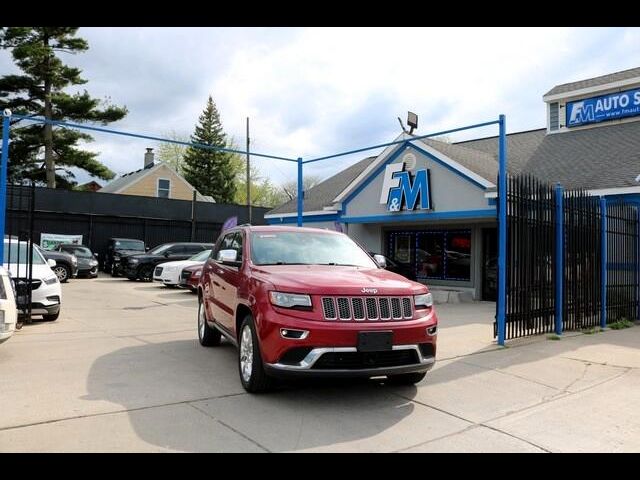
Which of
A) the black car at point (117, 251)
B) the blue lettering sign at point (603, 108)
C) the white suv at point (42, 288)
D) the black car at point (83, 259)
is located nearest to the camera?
the white suv at point (42, 288)

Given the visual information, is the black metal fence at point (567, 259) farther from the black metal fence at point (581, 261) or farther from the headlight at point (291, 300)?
the headlight at point (291, 300)

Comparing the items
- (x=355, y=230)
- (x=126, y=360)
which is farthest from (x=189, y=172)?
(x=126, y=360)

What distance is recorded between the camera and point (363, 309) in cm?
507

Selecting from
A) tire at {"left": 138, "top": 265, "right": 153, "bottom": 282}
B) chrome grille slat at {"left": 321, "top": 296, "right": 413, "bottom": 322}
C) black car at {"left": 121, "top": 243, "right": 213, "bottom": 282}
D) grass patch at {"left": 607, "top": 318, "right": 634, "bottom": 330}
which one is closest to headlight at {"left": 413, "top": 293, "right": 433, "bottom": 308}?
chrome grille slat at {"left": 321, "top": 296, "right": 413, "bottom": 322}

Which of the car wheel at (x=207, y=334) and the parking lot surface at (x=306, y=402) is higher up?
the car wheel at (x=207, y=334)

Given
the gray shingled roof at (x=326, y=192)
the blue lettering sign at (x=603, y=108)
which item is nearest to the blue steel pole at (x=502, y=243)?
the blue lettering sign at (x=603, y=108)

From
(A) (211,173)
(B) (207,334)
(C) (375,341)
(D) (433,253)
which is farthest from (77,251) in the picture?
(A) (211,173)

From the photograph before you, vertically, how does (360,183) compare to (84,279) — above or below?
above

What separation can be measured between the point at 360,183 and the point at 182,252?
836cm

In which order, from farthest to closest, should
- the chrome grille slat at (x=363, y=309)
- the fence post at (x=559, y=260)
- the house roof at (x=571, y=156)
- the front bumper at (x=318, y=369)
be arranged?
the house roof at (x=571, y=156) → the fence post at (x=559, y=260) → the chrome grille slat at (x=363, y=309) → the front bumper at (x=318, y=369)

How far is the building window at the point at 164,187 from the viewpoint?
4000 cm

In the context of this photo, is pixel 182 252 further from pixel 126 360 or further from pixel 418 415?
pixel 418 415

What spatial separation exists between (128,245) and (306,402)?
21017 mm
